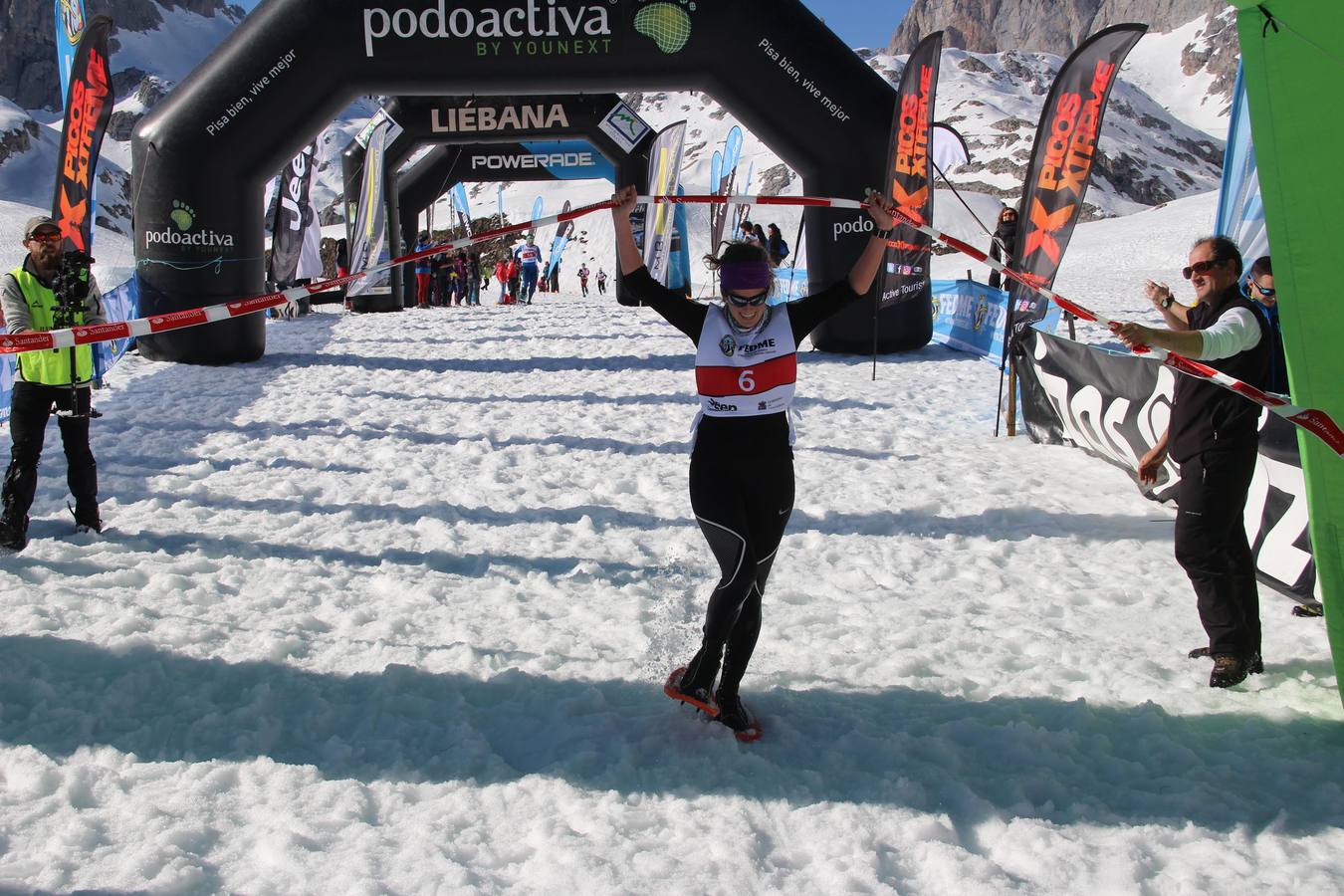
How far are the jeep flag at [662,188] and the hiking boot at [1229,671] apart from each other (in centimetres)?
1405

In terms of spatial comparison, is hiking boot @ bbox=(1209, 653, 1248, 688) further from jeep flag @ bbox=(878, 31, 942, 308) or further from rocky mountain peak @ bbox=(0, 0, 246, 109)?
rocky mountain peak @ bbox=(0, 0, 246, 109)

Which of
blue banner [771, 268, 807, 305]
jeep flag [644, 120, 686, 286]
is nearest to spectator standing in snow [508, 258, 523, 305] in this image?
blue banner [771, 268, 807, 305]

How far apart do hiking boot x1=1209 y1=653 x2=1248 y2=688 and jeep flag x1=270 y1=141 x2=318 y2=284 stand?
15745mm

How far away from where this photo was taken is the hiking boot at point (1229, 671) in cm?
337

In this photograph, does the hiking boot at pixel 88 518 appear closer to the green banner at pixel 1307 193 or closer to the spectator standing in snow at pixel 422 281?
the green banner at pixel 1307 193

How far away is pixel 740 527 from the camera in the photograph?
118 inches

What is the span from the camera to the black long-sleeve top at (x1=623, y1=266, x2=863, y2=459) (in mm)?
3049

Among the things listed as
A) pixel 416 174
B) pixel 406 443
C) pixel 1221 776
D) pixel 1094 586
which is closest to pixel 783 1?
pixel 406 443

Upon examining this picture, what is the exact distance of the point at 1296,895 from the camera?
2271 mm

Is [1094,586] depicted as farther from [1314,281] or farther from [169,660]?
[169,660]

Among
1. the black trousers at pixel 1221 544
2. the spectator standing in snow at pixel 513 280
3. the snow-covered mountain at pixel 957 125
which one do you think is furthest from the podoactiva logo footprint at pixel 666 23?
the snow-covered mountain at pixel 957 125

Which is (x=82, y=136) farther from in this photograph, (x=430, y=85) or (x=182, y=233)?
(x=430, y=85)

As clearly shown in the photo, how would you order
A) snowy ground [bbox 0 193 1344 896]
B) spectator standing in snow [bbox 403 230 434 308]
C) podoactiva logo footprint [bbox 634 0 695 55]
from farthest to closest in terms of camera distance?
spectator standing in snow [bbox 403 230 434 308] < podoactiva logo footprint [bbox 634 0 695 55] < snowy ground [bbox 0 193 1344 896]

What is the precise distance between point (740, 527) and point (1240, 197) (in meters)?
4.45
